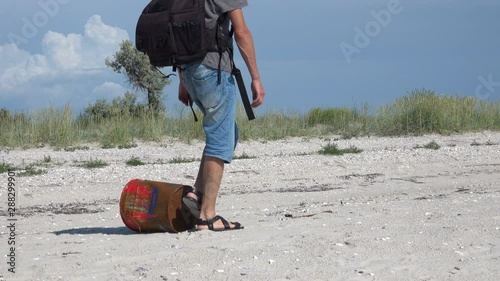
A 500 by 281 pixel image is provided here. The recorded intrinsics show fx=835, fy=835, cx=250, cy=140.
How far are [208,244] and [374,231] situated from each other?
124cm

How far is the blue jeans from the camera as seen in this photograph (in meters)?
6.00

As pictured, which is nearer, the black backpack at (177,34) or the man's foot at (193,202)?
the black backpack at (177,34)

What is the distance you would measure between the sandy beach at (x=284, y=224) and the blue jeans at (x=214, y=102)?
659 mm

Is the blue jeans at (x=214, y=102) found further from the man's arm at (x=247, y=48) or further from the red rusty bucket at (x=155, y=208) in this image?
the red rusty bucket at (x=155, y=208)

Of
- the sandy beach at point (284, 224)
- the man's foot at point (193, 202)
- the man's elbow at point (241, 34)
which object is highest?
the man's elbow at point (241, 34)

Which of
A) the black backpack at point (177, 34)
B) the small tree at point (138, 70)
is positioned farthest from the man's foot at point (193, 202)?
the small tree at point (138, 70)

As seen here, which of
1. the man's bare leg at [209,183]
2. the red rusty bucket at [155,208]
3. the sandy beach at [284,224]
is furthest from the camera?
the red rusty bucket at [155,208]

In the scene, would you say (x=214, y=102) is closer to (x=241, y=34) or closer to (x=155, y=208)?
(x=241, y=34)

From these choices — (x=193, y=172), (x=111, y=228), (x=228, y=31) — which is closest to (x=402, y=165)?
(x=193, y=172)

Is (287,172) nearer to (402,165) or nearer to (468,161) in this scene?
(402,165)

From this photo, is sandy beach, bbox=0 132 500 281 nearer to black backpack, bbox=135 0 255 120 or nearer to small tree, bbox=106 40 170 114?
black backpack, bbox=135 0 255 120

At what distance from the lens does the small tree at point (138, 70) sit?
104 feet

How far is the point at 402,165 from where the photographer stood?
13.4 metres

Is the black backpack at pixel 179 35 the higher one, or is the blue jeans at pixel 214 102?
the black backpack at pixel 179 35
